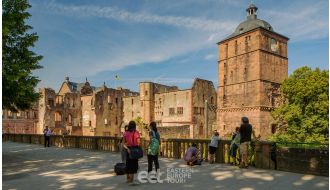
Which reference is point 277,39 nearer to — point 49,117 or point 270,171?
point 49,117

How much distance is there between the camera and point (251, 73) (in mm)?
53875

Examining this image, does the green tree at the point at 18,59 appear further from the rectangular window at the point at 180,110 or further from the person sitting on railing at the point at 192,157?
the rectangular window at the point at 180,110

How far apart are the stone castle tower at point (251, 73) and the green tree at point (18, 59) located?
41.0m

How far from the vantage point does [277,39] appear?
56688 millimetres

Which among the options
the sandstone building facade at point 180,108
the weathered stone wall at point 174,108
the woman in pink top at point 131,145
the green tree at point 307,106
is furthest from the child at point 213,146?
the weathered stone wall at point 174,108

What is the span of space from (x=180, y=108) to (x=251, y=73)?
15.9 m

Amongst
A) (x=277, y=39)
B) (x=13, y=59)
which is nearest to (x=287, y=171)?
(x=13, y=59)

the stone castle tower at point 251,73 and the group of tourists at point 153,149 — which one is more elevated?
the stone castle tower at point 251,73

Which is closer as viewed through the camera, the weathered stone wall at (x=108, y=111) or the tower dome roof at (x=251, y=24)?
the tower dome roof at (x=251, y=24)

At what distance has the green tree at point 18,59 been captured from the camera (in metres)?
14.9

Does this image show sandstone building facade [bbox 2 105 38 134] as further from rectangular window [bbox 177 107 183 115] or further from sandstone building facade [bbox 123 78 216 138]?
rectangular window [bbox 177 107 183 115]

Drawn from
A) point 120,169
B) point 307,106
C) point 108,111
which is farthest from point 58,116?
point 120,169

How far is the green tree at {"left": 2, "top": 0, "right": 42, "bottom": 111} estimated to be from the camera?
1491 centimetres

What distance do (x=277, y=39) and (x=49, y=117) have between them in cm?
4480
